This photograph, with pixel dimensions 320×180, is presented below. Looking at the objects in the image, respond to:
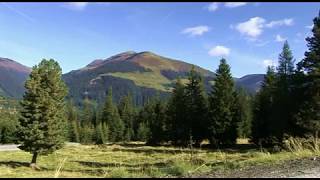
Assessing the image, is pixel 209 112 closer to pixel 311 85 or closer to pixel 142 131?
pixel 311 85

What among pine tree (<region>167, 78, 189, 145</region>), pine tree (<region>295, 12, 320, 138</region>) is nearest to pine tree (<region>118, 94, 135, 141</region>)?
pine tree (<region>167, 78, 189, 145</region>)

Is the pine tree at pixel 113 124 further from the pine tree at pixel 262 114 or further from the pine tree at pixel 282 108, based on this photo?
the pine tree at pixel 282 108

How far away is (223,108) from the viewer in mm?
74500

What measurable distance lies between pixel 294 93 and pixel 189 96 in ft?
88.3

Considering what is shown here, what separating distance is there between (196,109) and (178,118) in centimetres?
382

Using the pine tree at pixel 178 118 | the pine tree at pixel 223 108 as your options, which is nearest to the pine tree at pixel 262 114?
the pine tree at pixel 223 108

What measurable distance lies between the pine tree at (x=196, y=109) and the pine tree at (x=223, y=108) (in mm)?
2844

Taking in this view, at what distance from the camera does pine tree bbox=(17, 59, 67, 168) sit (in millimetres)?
44250

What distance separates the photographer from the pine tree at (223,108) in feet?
244

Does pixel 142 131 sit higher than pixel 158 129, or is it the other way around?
pixel 142 131

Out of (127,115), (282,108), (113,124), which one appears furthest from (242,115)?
(127,115)

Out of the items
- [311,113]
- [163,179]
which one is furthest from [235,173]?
→ [311,113]

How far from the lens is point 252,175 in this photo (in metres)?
8.62

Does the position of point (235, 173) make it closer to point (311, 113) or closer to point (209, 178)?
point (209, 178)
